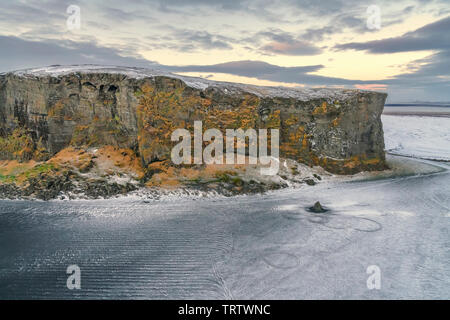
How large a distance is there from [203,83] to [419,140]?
28.7m

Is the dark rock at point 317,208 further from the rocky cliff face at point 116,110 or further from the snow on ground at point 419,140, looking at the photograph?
the snow on ground at point 419,140

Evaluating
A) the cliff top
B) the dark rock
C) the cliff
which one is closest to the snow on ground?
the cliff top

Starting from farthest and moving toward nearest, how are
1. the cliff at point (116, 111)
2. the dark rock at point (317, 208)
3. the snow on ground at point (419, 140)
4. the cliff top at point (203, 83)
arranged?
the snow on ground at point (419, 140) < the cliff top at point (203, 83) < the cliff at point (116, 111) < the dark rock at point (317, 208)

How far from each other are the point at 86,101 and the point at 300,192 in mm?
13294

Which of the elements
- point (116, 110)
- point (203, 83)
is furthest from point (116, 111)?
point (203, 83)

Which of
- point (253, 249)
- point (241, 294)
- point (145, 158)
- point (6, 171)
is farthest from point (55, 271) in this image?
point (6, 171)

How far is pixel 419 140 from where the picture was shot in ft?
112

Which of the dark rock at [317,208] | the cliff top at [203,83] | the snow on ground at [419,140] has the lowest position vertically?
the dark rock at [317,208]

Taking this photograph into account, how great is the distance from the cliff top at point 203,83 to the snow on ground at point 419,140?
12.0 meters

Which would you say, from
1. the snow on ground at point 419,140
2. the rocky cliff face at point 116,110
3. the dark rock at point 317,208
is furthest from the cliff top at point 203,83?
the snow on ground at point 419,140

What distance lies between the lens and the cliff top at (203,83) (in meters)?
17.4

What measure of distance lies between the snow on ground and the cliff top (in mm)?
12005

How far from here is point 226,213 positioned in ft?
41.0
